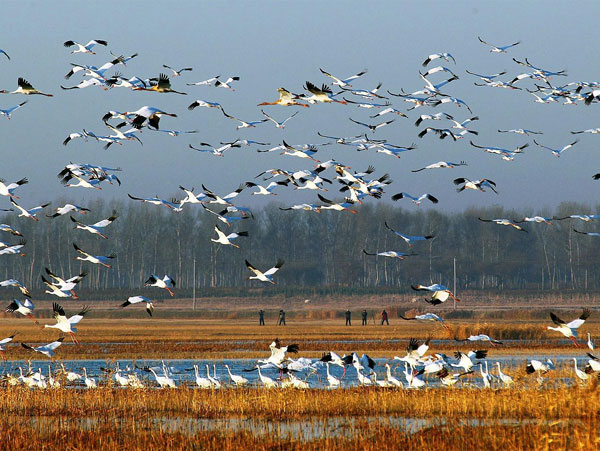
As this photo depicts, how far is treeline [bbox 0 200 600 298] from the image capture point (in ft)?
439

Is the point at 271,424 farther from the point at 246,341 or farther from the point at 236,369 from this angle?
the point at 246,341

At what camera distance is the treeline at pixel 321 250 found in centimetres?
13388

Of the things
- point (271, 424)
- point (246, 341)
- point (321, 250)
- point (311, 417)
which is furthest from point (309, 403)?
point (321, 250)

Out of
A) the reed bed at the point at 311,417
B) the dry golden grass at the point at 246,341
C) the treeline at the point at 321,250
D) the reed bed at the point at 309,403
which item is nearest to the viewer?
the reed bed at the point at 311,417

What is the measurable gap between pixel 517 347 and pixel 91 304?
66.9 metres

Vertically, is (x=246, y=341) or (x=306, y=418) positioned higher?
(x=306, y=418)

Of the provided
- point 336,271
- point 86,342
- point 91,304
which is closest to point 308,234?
point 336,271

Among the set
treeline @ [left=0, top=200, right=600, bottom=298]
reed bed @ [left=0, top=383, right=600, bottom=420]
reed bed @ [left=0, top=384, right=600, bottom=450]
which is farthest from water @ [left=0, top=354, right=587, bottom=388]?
treeline @ [left=0, top=200, right=600, bottom=298]

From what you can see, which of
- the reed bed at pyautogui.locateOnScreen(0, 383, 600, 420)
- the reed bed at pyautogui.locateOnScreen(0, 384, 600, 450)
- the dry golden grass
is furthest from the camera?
the dry golden grass

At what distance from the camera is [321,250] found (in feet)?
475

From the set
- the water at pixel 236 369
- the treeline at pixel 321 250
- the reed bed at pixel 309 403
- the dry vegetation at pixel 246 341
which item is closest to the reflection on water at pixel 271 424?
the reed bed at pixel 309 403

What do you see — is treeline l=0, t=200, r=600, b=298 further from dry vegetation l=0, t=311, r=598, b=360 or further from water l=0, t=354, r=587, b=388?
water l=0, t=354, r=587, b=388

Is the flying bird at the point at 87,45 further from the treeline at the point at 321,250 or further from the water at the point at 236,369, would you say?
the treeline at the point at 321,250

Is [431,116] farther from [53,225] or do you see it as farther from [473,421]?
[53,225]
